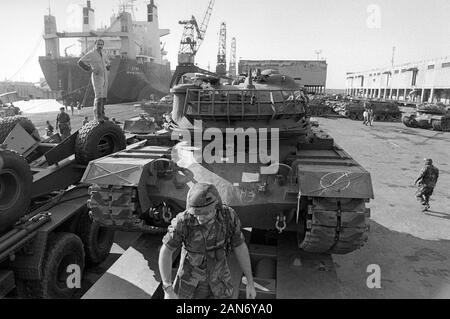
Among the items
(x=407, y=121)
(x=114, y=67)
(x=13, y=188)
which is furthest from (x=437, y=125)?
(x=114, y=67)

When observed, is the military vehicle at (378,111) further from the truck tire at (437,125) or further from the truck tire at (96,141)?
the truck tire at (96,141)

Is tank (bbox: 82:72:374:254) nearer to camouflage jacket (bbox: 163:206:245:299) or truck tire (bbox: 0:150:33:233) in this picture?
truck tire (bbox: 0:150:33:233)

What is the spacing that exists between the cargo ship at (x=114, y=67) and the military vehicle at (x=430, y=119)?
31.6 meters

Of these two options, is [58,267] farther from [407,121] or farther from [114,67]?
[114,67]

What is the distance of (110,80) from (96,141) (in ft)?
141

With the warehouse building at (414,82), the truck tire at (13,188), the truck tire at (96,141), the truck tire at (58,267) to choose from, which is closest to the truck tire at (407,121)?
the warehouse building at (414,82)

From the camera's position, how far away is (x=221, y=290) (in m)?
3.73

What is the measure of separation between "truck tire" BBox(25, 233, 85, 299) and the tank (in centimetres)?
63

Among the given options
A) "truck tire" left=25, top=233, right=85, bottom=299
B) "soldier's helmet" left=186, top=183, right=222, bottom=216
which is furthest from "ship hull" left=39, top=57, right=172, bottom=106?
"soldier's helmet" left=186, top=183, right=222, bottom=216

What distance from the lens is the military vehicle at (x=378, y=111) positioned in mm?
35812

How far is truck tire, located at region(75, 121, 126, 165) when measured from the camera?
24.8 feet

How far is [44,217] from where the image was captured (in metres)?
5.70

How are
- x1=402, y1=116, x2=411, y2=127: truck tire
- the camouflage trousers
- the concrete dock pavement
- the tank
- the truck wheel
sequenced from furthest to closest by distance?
1. x1=402, y1=116, x2=411, y2=127: truck tire
2. the camouflage trousers
3. the truck wheel
4. the concrete dock pavement
5. the tank
